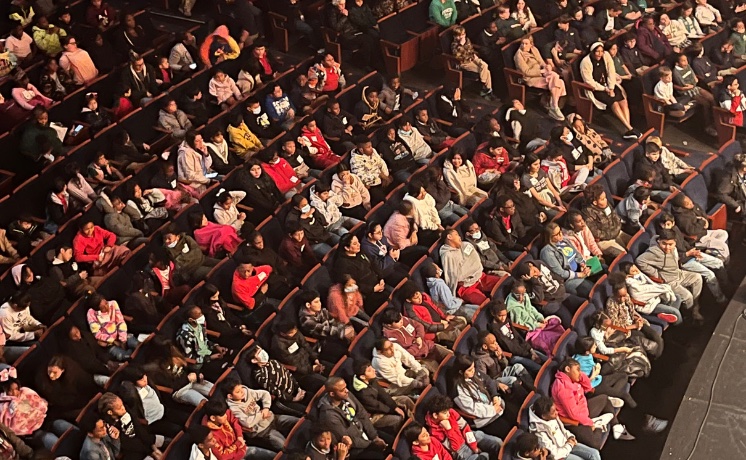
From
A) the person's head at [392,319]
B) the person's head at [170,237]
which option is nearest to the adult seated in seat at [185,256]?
the person's head at [170,237]

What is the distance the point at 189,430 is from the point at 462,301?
1.70 m

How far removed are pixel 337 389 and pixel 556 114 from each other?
134 inches

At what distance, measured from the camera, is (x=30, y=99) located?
637 cm

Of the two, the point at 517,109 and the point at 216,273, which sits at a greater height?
the point at 216,273

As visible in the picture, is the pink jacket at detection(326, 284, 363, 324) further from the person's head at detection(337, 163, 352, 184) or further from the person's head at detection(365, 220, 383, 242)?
the person's head at detection(337, 163, 352, 184)

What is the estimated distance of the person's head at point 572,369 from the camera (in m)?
4.93

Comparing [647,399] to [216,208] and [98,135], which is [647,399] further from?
[98,135]

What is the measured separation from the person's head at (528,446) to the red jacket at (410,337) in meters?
0.73

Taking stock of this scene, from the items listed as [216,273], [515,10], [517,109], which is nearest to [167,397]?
[216,273]

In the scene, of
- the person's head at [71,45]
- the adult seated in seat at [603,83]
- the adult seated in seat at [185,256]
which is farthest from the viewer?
the adult seated in seat at [603,83]

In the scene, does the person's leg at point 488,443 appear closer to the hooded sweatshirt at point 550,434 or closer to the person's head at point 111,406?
the hooded sweatshirt at point 550,434

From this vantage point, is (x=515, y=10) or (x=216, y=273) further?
(x=515, y=10)

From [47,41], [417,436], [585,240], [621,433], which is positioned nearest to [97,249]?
[417,436]

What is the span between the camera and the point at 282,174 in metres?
6.12
